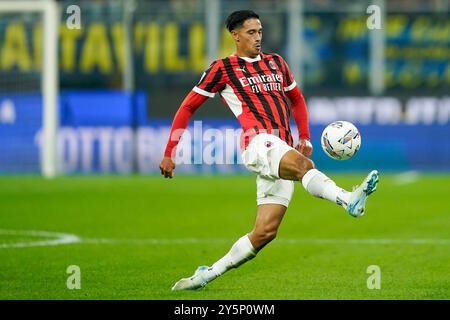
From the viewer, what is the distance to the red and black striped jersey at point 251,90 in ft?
28.9

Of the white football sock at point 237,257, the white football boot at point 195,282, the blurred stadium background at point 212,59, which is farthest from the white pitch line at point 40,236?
the blurred stadium background at point 212,59

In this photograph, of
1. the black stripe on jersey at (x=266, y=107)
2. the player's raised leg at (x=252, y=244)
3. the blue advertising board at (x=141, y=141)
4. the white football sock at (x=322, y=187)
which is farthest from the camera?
the blue advertising board at (x=141, y=141)

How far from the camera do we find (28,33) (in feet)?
76.4

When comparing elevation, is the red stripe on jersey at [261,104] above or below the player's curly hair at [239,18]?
below

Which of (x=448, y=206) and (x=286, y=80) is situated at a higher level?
(x=286, y=80)

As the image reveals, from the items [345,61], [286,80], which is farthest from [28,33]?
[286,80]

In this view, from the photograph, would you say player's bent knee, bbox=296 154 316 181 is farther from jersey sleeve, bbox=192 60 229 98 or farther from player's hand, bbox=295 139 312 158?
jersey sleeve, bbox=192 60 229 98

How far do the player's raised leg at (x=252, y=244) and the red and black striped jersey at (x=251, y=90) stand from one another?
0.60 meters

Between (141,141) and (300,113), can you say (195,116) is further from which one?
(300,113)

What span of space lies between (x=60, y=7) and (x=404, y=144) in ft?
25.5

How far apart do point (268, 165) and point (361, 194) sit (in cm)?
93

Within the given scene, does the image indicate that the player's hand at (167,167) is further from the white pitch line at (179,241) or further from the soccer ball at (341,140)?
the white pitch line at (179,241)

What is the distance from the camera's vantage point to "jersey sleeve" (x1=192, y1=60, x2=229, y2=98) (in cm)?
882
